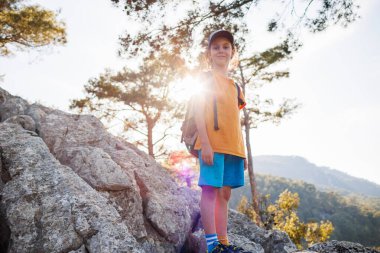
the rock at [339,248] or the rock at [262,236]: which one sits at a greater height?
the rock at [339,248]

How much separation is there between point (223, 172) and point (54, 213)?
1.55 m

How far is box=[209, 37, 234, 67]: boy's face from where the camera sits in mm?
3161

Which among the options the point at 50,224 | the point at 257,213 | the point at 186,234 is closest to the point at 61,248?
the point at 50,224

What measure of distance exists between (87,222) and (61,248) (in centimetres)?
26

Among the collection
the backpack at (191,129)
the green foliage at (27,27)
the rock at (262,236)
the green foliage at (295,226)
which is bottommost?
the green foliage at (295,226)

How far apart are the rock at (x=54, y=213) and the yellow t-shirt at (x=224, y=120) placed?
113 centimetres

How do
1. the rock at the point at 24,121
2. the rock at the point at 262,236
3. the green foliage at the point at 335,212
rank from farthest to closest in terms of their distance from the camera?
the green foliage at the point at 335,212 → the rock at the point at 262,236 → the rock at the point at 24,121

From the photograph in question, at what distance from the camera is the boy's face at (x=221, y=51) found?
3.16 m

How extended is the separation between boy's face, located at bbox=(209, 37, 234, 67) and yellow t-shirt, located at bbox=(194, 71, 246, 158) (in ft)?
0.54

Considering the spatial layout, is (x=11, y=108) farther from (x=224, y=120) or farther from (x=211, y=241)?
(x=211, y=241)

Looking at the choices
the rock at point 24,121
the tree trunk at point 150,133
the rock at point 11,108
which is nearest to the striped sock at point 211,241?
the rock at point 24,121

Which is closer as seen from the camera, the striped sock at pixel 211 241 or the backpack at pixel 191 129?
the striped sock at pixel 211 241

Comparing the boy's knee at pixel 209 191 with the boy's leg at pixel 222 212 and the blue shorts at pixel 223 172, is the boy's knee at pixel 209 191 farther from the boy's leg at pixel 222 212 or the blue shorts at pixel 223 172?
the boy's leg at pixel 222 212

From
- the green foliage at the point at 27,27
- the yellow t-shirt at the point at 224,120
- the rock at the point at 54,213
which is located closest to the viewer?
the rock at the point at 54,213
